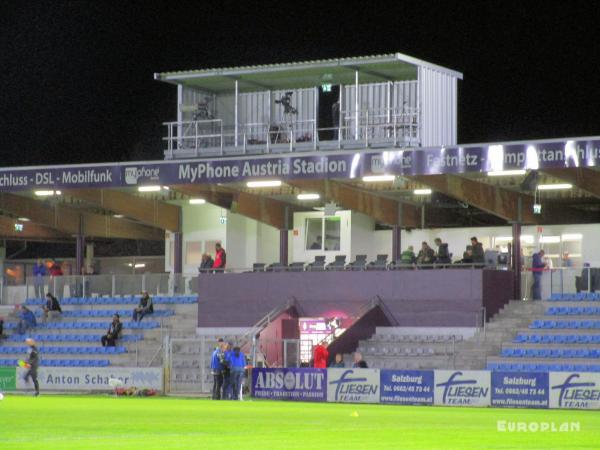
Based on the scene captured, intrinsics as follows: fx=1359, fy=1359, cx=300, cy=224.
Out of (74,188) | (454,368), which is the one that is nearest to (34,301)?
(74,188)

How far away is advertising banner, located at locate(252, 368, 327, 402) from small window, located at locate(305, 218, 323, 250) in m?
11.9

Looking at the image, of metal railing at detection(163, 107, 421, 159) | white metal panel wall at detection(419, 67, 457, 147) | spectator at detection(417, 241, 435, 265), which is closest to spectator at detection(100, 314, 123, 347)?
metal railing at detection(163, 107, 421, 159)

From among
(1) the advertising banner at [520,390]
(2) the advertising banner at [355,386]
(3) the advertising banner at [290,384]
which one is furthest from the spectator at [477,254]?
(1) the advertising banner at [520,390]

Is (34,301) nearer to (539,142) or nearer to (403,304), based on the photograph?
(403,304)

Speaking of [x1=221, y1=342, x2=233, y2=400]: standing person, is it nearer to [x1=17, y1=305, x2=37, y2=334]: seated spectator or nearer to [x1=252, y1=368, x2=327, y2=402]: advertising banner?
[x1=252, y1=368, x2=327, y2=402]: advertising banner

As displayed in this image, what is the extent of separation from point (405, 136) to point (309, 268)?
17.4 ft

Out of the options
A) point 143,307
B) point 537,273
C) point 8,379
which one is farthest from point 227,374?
point 537,273

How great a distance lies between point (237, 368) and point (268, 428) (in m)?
13.9

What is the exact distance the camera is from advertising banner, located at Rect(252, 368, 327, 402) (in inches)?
1367

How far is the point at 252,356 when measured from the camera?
38031mm

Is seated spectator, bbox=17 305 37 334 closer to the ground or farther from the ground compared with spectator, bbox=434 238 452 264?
closer to the ground

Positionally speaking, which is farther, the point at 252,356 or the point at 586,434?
the point at 252,356

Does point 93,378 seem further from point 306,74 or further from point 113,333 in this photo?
point 306,74

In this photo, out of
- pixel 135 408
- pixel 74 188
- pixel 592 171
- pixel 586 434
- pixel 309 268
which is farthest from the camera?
pixel 74 188
